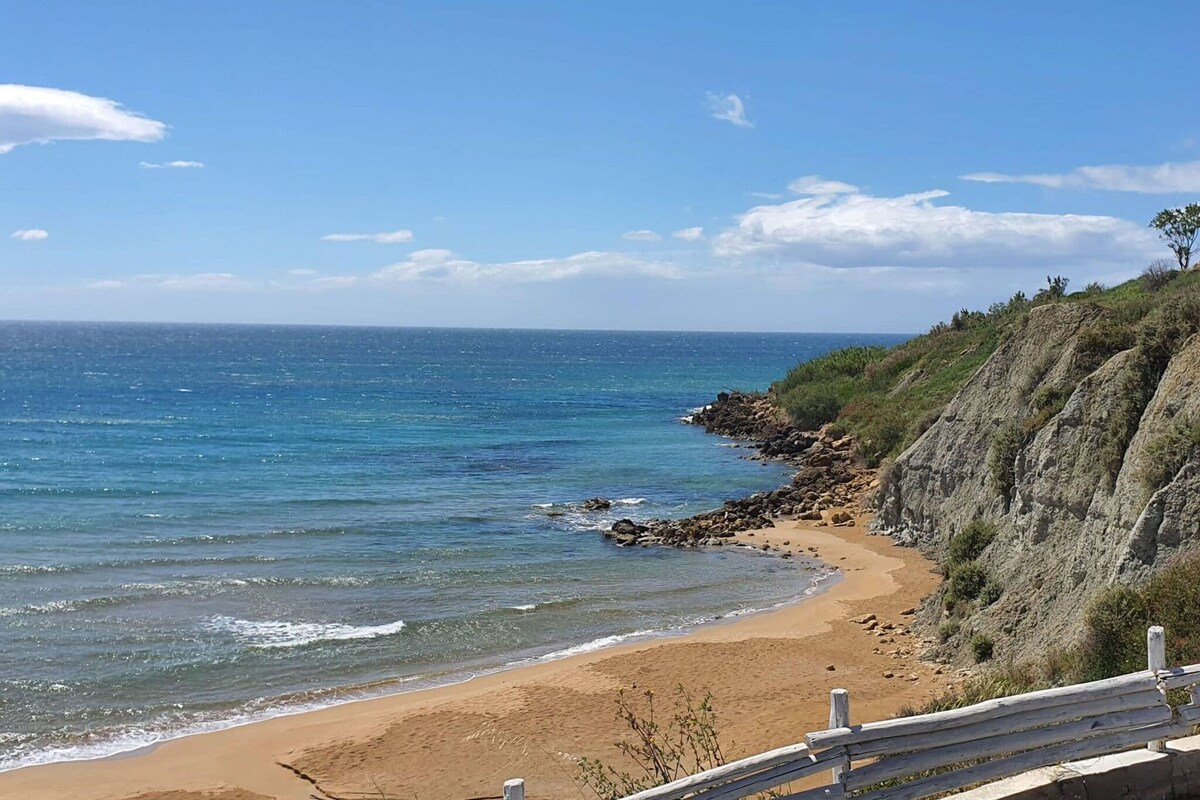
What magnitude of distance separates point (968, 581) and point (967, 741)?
1258cm

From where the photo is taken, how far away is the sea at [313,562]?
19438 millimetres

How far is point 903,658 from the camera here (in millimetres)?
19000

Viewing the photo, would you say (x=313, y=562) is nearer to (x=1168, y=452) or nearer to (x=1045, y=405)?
(x=1045, y=405)

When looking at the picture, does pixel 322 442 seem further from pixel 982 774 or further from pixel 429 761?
pixel 982 774

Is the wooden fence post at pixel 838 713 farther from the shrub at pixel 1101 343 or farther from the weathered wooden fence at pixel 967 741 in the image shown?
the shrub at pixel 1101 343

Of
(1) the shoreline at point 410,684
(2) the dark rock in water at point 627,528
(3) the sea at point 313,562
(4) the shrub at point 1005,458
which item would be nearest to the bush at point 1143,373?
(4) the shrub at point 1005,458

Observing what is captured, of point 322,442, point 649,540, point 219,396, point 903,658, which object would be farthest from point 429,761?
point 219,396

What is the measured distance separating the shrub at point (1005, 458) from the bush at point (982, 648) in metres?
4.96

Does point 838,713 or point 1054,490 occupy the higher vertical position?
point 1054,490

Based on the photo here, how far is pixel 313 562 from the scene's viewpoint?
28.9 meters

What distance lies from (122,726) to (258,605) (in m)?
7.37

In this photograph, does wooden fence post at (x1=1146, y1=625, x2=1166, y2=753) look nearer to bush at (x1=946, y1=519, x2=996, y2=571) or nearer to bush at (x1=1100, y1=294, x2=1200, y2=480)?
bush at (x1=1100, y1=294, x2=1200, y2=480)

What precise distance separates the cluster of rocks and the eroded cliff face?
24.5 feet

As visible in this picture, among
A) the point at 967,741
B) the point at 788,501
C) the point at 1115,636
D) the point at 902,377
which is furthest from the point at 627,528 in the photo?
the point at 967,741
